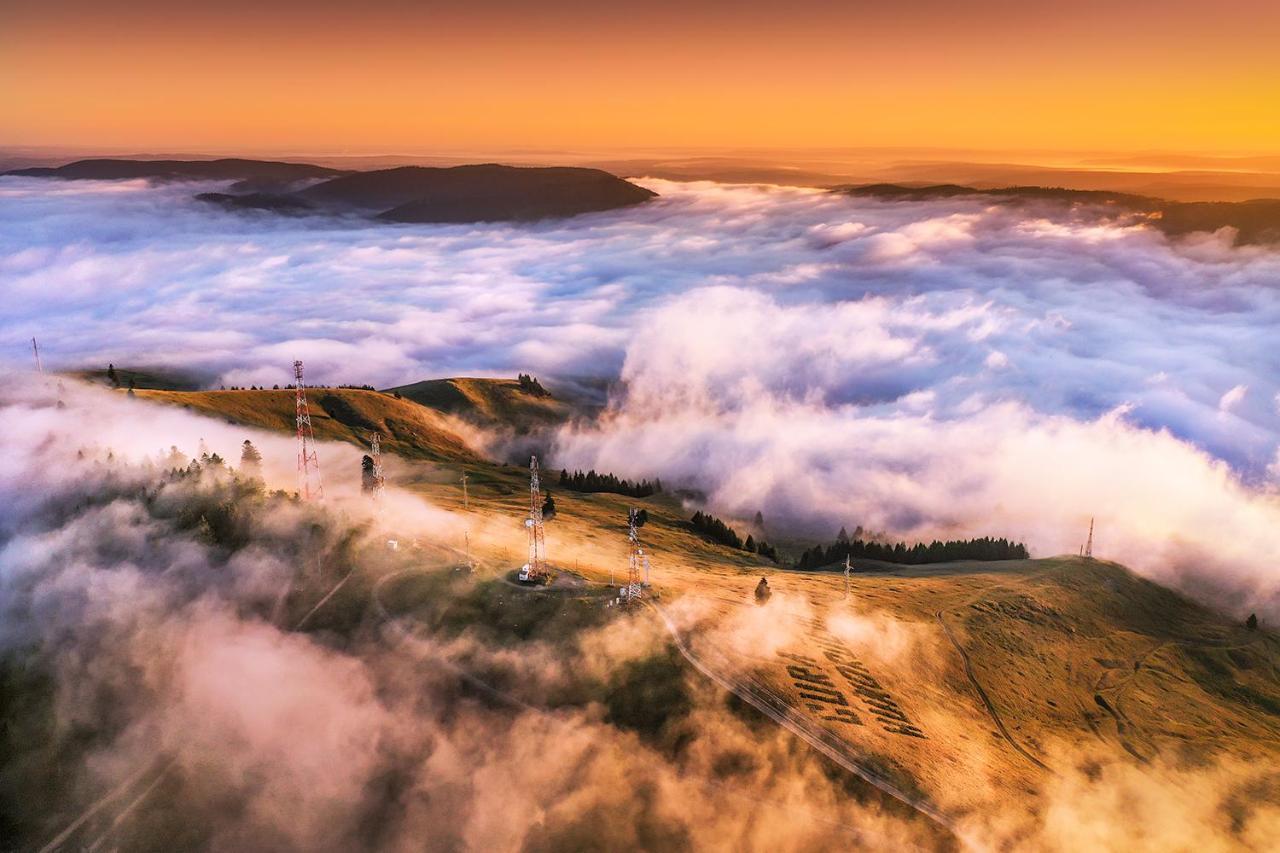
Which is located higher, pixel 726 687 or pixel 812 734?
pixel 726 687

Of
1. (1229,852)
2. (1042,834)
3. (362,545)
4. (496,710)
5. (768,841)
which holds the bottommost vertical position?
(1229,852)

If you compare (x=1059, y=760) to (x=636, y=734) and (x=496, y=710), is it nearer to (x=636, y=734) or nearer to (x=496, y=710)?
(x=636, y=734)

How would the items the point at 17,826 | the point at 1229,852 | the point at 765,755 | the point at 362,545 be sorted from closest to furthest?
the point at 17,826 → the point at 765,755 → the point at 1229,852 → the point at 362,545

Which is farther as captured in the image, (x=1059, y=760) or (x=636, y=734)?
(x=1059, y=760)

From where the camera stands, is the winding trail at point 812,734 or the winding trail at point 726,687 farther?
the winding trail at point 812,734

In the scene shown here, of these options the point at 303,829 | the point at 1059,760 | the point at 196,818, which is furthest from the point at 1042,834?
the point at 196,818

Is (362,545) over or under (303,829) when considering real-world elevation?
over

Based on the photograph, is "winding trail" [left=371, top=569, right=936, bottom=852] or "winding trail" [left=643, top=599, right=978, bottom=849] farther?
"winding trail" [left=643, top=599, right=978, bottom=849]

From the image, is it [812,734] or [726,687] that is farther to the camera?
[726,687]

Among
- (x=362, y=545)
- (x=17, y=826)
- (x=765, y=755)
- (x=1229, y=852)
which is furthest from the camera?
(x=362, y=545)
